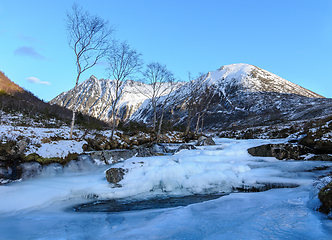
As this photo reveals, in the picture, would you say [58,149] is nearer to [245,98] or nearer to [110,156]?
[110,156]

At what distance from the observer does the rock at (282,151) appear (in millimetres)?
11836

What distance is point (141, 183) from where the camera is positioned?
336 inches

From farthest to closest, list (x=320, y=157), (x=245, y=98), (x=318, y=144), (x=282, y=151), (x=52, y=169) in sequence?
1. (x=245, y=98)
2. (x=282, y=151)
3. (x=318, y=144)
4. (x=320, y=157)
5. (x=52, y=169)

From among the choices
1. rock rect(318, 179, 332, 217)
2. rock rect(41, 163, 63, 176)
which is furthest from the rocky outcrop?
rock rect(41, 163, 63, 176)

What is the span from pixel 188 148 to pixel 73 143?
31.3 feet

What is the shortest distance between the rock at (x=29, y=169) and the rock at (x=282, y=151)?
13626mm

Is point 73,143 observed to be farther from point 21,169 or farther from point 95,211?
point 95,211

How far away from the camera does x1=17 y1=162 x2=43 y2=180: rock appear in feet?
28.9

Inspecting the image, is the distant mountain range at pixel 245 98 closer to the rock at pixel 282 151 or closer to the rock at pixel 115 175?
the rock at pixel 282 151

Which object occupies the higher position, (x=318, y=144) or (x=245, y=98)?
(x=245, y=98)

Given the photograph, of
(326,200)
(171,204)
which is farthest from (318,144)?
(171,204)

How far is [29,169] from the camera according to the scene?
29.7 feet

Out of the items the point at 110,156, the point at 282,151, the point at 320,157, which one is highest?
the point at 282,151

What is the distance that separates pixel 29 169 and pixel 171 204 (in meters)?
7.46
